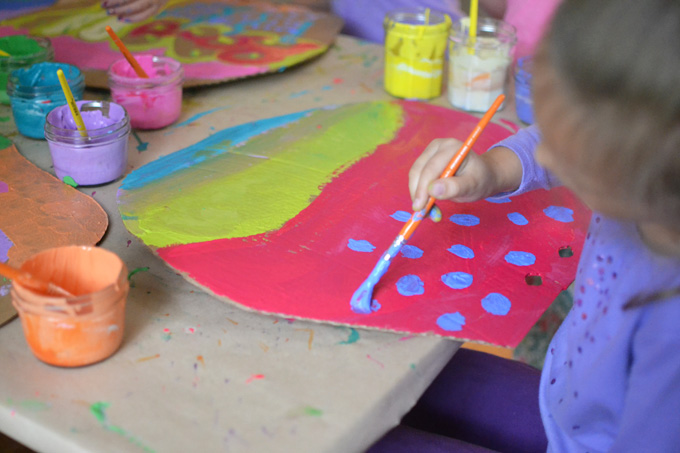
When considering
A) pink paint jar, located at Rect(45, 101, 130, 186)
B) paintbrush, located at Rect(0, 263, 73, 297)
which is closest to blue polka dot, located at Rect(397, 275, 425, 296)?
paintbrush, located at Rect(0, 263, 73, 297)

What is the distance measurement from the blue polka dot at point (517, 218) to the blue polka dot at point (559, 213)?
4 cm

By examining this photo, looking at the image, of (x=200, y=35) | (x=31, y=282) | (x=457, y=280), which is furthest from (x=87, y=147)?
(x=200, y=35)

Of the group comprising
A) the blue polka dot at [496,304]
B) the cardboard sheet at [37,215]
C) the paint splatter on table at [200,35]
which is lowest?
the cardboard sheet at [37,215]

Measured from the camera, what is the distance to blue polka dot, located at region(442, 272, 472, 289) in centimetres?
75

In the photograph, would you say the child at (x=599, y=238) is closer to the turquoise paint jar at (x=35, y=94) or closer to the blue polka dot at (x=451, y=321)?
the blue polka dot at (x=451, y=321)

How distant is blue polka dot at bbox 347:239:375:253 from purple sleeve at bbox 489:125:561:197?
23 centimetres

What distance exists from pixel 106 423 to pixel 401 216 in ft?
1.56

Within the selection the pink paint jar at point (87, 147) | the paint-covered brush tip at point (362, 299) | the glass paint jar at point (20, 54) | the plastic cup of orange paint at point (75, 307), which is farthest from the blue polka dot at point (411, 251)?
the glass paint jar at point (20, 54)

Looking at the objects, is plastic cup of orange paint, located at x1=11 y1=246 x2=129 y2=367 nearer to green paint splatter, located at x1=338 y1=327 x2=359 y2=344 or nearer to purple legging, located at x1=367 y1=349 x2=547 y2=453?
green paint splatter, located at x1=338 y1=327 x2=359 y2=344

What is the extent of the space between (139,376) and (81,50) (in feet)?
3.24

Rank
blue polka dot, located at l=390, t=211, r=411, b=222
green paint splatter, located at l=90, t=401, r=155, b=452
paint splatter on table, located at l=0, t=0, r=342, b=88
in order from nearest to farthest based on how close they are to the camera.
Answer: green paint splatter, located at l=90, t=401, r=155, b=452 → blue polka dot, located at l=390, t=211, r=411, b=222 → paint splatter on table, located at l=0, t=0, r=342, b=88

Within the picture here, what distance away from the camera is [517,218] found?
2.95ft

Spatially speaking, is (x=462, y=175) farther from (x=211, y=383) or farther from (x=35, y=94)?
(x=35, y=94)

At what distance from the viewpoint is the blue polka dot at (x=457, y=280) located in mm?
752
